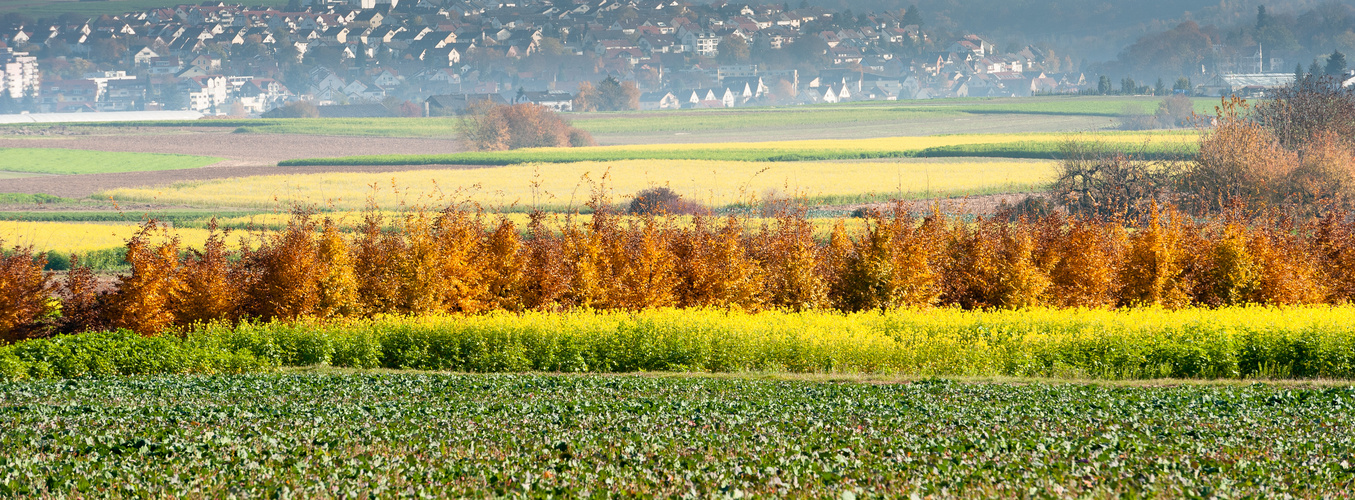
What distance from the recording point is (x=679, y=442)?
13.6 metres

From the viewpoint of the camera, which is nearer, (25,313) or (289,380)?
(289,380)

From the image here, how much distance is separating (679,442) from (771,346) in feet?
29.8

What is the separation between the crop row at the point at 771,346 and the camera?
21.6m

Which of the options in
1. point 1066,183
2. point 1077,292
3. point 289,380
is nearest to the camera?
point 289,380

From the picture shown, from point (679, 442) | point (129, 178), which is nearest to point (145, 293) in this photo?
point (679, 442)

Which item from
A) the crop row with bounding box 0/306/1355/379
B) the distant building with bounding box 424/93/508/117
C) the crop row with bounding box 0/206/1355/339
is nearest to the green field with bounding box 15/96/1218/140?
the distant building with bounding box 424/93/508/117

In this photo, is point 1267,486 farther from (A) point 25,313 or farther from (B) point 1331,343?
(A) point 25,313

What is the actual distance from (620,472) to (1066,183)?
4093 centimetres

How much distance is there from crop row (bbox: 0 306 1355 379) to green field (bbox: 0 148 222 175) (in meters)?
78.3

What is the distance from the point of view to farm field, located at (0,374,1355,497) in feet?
38.8

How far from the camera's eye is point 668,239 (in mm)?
28562

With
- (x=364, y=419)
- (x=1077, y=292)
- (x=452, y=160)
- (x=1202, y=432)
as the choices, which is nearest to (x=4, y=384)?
(x=364, y=419)

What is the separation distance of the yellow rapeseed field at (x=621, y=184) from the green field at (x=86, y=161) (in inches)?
1032

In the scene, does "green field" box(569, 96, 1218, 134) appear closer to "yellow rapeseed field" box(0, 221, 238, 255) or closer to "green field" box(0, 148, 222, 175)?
"green field" box(0, 148, 222, 175)
